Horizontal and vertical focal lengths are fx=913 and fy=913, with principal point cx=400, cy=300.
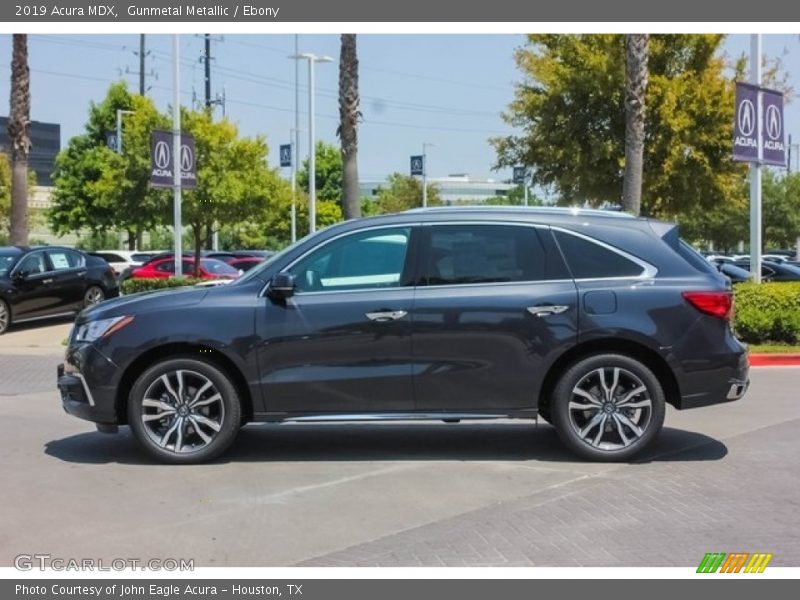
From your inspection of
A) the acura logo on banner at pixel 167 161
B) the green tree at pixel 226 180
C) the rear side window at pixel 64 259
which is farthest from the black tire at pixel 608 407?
the green tree at pixel 226 180

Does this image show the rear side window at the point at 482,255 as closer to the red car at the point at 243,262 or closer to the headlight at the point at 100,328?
the headlight at the point at 100,328

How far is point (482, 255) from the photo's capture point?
6.82 metres

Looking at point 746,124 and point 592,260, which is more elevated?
point 746,124

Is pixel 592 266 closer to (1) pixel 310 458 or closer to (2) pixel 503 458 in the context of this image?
(2) pixel 503 458

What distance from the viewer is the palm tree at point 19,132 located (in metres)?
20.7

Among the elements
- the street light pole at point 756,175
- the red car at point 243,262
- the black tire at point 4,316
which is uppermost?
the street light pole at point 756,175

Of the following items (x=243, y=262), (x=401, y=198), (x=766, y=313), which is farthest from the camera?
(x=401, y=198)

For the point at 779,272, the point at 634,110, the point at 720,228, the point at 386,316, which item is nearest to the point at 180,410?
the point at 386,316

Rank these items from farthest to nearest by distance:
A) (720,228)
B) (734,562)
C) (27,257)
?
(720,228)
(27,257)
(734,562)

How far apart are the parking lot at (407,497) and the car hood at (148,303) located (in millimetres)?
1173

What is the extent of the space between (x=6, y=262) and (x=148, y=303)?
472 inches

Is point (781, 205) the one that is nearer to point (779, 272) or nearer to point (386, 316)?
point (779, 272)

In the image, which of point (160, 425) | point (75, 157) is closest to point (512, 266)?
point (160, 425)

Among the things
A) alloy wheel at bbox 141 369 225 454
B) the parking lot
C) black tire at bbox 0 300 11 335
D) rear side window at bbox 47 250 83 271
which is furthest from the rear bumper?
rear side window at bbox 47 250 83 271
